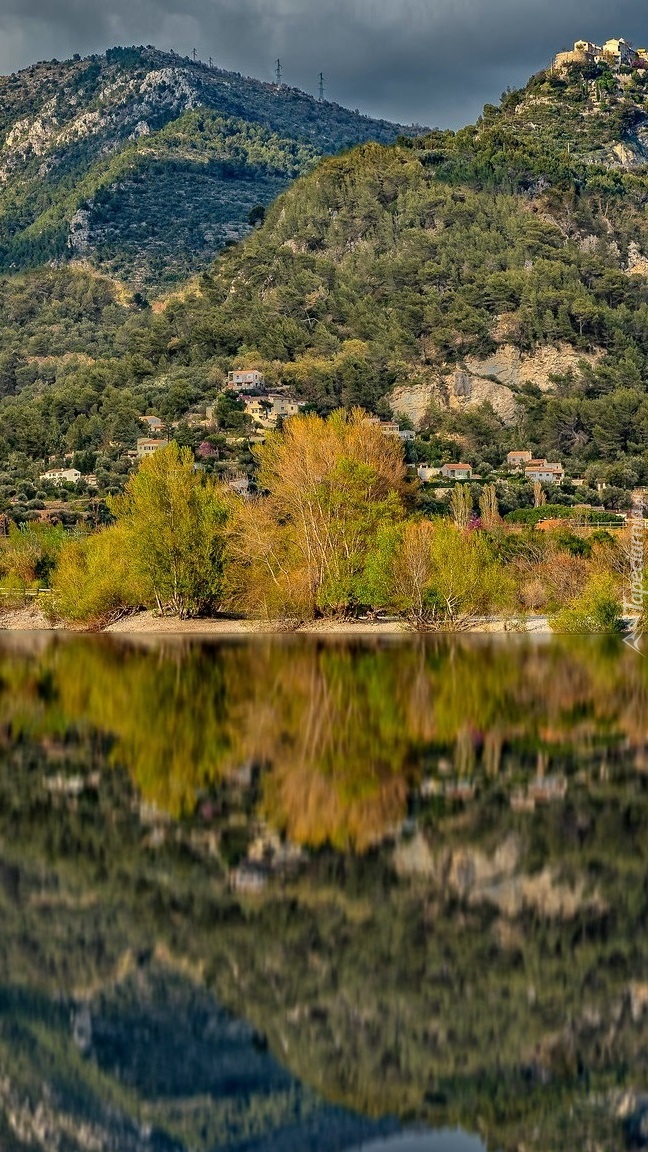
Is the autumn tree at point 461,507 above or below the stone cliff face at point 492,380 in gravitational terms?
below

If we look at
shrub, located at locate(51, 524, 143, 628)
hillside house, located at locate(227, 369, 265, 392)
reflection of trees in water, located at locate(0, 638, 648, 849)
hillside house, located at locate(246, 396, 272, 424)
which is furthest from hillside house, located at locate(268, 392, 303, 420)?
reflection of trees in water, located at locate(0, 638, 648, 849)

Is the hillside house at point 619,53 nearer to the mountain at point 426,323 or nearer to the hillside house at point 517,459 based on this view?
the mountain at point 426,323

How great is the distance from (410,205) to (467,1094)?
131 m

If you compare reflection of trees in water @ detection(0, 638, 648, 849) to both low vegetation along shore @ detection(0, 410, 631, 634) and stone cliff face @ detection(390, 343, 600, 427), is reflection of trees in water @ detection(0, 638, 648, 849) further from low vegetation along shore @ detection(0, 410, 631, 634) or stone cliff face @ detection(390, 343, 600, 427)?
stone cliff face @ detection(390, 343, 600, 427)

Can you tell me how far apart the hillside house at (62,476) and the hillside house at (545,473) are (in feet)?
91.2

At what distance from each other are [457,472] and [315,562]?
44.0 m

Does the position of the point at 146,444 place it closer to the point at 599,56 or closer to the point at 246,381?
the point at 246,381

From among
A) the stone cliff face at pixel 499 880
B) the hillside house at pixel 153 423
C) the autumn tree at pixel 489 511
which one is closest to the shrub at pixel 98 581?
the autumn tree at pixel 489 511

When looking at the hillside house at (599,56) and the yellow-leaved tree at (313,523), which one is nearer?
the yellow-leaved tree at (313,523)

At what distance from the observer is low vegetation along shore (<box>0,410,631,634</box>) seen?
49625 millimetres

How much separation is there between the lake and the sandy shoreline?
26.3m

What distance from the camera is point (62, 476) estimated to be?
9550 cm

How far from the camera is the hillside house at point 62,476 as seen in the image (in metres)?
93.8

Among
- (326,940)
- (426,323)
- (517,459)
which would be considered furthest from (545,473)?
(326,940)
